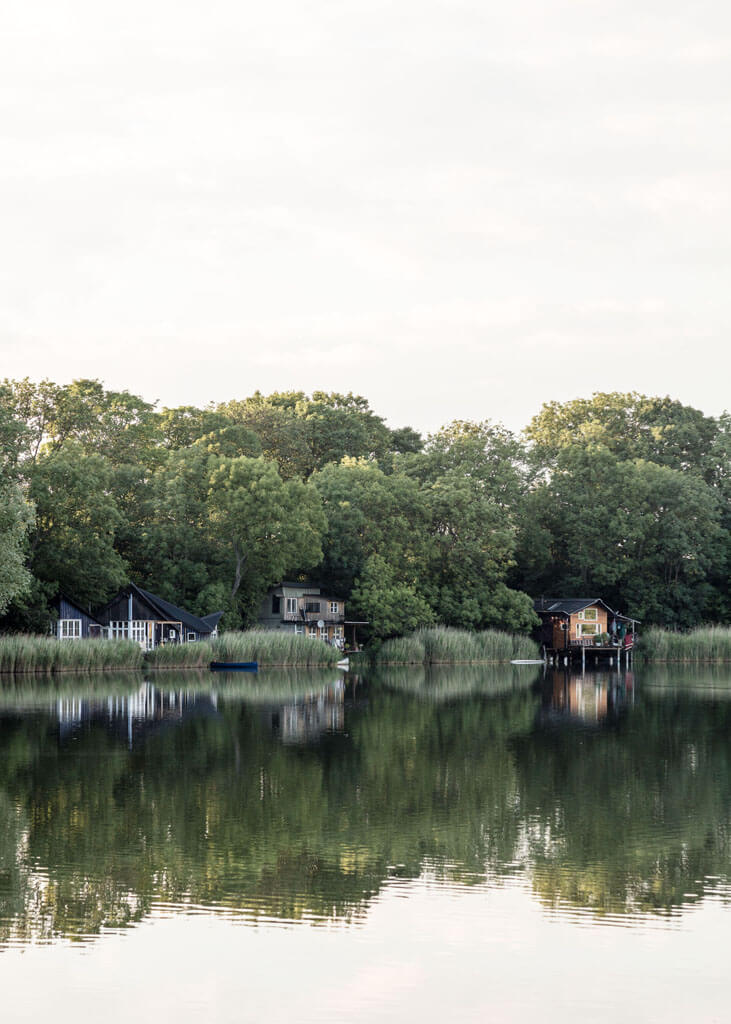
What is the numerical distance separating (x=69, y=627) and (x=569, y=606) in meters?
41.8

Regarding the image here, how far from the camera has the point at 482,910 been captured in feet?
43.3

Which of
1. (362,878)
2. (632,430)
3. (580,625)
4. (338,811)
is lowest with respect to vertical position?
(580,625)

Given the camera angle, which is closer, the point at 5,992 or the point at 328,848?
the point at 5,992

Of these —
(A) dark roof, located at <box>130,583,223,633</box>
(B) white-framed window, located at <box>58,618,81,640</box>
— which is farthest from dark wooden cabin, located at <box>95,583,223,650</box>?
(B) white-framed window, located at <box>58,618,81,640</box>

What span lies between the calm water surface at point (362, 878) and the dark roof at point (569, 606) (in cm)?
6335

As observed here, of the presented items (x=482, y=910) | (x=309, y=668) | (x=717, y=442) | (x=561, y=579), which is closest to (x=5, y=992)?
(x=482, y=910)

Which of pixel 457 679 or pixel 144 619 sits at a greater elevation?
pixel 144 619

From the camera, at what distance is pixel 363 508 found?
84875mm

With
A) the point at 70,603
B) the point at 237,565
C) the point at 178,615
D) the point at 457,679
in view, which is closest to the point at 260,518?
the point at 237,565

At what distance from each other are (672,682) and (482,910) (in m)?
49.2

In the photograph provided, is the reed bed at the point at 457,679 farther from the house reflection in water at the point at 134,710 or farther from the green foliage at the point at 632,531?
the green foliage at the point at 632,531

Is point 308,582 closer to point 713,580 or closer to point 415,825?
point 713,580

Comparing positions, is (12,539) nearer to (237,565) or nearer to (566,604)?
(237,565)

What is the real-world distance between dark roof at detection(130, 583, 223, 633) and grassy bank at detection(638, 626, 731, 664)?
111ft
